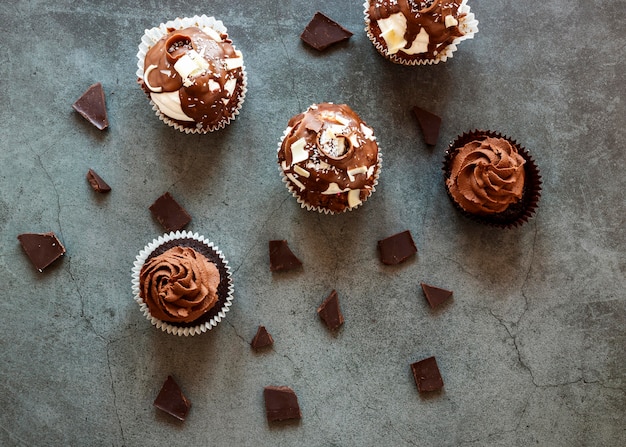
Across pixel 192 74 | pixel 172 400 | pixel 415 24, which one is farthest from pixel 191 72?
pixel 172 400

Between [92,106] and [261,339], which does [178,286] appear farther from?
[92,106]

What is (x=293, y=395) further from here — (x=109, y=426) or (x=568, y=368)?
(x=568, y=368)

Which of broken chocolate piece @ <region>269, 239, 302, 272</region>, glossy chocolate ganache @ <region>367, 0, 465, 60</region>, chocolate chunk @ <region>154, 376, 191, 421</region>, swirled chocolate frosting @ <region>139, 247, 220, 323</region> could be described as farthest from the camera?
broken chocolate piece @ <region>269, 239, 302, 272</region>

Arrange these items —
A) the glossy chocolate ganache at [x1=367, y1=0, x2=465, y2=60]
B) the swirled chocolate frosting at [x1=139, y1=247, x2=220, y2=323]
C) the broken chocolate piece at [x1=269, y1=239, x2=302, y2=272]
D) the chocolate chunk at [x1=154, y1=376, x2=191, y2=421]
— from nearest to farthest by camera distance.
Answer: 1. the swirled chocolate frosting at [x1=139, y1=247, x2=220, y2=323]
2. the glossy chocolate ganache at [x1=367, y1=0, x2=465, y2=60]
3. the chocolate chunk at [x1=154, y1=376, x2=191, y2=421]
4. the broken chocolate piece at [x1=269, y1=239, x2=302, y2=272]

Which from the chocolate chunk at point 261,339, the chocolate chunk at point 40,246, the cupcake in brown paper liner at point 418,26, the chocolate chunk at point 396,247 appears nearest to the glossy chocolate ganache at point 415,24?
the cupcake in brown paper liner at point 418,26

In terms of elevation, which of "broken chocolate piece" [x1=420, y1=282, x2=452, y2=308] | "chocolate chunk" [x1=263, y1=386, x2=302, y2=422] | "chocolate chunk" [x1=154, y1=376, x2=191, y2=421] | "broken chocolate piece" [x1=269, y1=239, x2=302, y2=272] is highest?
"broken chocolate piece" [x1=269, y1=239, x2=302, y2=272]

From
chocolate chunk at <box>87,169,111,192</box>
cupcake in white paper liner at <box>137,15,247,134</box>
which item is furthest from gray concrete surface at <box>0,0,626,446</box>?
cupcake in white paper liner at <box>137,15,247,134</box>

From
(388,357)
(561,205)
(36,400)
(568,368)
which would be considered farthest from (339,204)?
(36,400)

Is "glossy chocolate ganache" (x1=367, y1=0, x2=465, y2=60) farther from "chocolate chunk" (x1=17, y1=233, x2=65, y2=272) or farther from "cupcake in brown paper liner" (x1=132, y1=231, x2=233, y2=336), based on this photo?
"chocolate chunk" (x1=17, y1=233, x2=65, y2=272)
